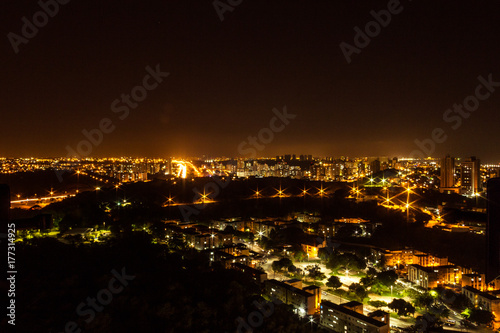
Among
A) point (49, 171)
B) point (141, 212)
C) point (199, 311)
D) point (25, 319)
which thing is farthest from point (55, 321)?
point (49, 171)

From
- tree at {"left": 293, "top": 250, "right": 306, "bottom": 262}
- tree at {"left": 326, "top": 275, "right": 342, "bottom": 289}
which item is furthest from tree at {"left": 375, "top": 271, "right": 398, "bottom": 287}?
tree at {"left": 293, "top": 250, "right": 306, "bottom": 262}

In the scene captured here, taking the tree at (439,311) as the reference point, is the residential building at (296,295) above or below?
above

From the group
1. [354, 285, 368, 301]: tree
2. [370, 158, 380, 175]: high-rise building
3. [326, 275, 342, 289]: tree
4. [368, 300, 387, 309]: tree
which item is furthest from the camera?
[370, 158, 380, 175]: high-rise building

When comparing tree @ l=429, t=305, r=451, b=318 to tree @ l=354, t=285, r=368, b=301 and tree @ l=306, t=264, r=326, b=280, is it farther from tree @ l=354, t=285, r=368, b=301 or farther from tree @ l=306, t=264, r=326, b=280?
tree @ l=306, t=264, r=326, b=280

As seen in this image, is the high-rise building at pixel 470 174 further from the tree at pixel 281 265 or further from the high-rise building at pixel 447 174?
the tree at pixel 281 265

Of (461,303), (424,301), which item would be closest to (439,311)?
(424,301)

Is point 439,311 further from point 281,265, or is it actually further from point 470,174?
point 470,174

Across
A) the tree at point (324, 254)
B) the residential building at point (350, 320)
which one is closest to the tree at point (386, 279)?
the residential building at point (350, 320)

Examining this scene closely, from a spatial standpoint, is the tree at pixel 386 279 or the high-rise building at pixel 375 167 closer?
the tree at pixel 386 279
